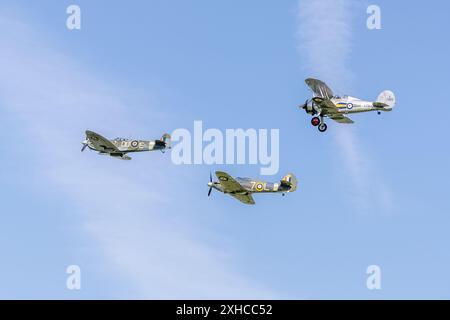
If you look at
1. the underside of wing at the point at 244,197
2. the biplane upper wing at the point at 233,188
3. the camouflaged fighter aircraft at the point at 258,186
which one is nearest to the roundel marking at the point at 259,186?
the camouflaged fighter aircraft at the point at 258,186

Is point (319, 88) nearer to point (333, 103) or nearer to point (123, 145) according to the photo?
point (333, 103)

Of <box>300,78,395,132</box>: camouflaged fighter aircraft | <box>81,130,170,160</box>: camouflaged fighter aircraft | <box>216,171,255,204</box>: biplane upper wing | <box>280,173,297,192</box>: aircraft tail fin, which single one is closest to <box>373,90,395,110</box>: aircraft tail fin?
<box>300,78,395,132</box>: camouflaged fighter aircraft

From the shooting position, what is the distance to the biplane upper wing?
101 metres

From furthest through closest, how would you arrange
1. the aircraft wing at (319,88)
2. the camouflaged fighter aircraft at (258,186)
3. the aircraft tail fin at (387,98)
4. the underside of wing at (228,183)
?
the camouflaged fighter aircraft at (258,186), the aircraft tail fin at (387,98), the aircraft wing at (319,88), the underside of wing at (228,183)

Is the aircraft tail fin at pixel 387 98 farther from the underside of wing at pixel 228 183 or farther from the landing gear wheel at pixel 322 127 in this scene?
the underside of wing at pixel 228 183

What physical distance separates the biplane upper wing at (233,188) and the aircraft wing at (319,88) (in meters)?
11.3

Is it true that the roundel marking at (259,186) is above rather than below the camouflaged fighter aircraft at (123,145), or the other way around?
below

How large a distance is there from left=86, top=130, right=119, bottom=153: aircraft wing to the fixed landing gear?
21.4m

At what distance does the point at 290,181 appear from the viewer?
339 ft

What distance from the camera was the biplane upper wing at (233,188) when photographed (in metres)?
101
